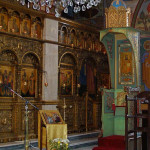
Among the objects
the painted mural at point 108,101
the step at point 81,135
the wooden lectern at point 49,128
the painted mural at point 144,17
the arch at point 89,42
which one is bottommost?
the step at point 81,135

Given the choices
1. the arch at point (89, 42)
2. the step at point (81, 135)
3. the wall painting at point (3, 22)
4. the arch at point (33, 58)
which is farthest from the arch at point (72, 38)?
the step at point (81, 135)

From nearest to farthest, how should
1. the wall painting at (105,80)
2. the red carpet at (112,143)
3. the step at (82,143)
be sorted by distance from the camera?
the red carpet at (112,143) < the step at (82,143) < the wall painting at (105,80)

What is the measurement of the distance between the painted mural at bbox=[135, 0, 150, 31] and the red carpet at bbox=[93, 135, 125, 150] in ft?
17.2

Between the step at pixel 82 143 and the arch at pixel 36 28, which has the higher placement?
the arch at pixel 36 28

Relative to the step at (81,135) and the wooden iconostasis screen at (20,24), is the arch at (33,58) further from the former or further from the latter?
the step at (81,135)

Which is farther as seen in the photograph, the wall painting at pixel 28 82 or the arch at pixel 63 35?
the arch at pixel 63 35

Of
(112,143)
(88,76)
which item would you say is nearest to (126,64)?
(112,143)

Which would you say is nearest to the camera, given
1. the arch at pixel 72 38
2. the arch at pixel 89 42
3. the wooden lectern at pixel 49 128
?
the wooden lectern at pixel 49 128

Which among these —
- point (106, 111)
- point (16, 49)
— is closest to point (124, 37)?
point (106, 111)

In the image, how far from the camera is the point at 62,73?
43.4 ft

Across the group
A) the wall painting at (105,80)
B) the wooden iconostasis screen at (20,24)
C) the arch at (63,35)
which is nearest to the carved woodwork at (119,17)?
the arch at (63,35)

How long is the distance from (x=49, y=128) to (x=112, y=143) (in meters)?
2.36

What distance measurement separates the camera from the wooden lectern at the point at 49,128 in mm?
9094

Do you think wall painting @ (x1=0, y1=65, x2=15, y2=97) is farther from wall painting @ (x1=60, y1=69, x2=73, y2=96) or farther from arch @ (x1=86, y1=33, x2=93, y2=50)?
arch @ (x1=86, y1=33, x2=93, y2=50)
